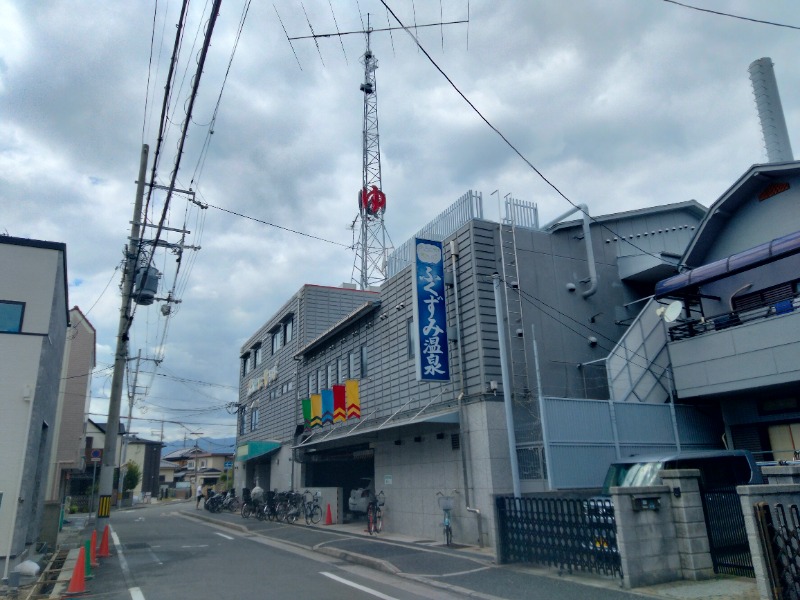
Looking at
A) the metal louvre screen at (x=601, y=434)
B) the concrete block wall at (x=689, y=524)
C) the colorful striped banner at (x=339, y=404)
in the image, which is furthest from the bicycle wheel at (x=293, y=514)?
the concrete block wall at (x=689, y=524)

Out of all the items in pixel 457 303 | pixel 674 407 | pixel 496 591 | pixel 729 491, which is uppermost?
pixel 457 303

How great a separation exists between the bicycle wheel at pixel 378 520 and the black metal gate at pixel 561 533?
7.69m

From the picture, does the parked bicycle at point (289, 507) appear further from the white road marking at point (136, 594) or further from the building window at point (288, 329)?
the white road marking at point (136, 594)

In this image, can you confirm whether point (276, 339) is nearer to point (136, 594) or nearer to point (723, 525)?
point (136, 594)

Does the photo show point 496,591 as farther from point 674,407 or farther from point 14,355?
point 14,355

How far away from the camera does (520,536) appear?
1113cm

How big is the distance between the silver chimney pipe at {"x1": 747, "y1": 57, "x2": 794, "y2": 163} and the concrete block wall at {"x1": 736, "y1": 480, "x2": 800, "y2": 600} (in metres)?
17.9

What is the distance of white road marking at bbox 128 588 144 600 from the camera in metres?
10.0

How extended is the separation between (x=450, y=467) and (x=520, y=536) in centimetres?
476

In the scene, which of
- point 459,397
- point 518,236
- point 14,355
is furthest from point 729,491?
point 14,355

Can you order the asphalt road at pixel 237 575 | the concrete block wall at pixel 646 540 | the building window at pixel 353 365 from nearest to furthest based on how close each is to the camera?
the concrete block wall at pixel 646 540 → the asphalt road at pixel 237 575 → the building window at pixel 353 365

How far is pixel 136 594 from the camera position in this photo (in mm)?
10328

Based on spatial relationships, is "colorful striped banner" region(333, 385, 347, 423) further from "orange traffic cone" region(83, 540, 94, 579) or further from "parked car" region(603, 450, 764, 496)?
"parked car" region(603, 450, 764, 496)

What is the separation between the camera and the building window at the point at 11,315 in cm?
1310
